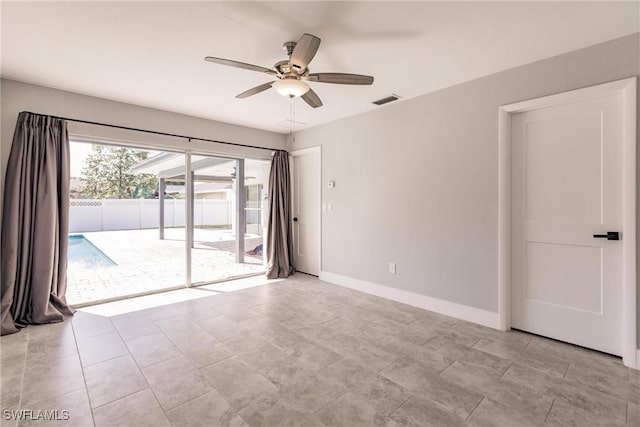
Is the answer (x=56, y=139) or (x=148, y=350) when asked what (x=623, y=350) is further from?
(x=56, y=139)

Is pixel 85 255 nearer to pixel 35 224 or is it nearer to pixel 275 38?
pixel 35 224

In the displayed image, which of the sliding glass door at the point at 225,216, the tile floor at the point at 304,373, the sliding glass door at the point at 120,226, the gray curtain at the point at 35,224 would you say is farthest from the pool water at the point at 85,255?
the tile floor at the point at 304,373

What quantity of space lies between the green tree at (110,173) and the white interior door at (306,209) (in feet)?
8.92

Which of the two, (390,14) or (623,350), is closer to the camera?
(390,14)

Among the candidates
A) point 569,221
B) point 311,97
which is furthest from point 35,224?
point 569,221

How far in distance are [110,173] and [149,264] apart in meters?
1.94

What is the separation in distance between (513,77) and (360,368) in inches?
118

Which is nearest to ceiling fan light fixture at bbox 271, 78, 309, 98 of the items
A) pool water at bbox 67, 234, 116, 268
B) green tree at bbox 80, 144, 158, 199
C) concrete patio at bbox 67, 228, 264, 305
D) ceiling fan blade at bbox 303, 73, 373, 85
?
ceiling fan blade at bbox 303, 73, 373, 85

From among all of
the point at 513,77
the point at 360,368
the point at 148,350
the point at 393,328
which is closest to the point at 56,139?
the point at 148,350

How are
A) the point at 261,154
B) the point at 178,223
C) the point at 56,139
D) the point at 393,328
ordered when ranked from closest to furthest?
the point at 393,328
the point at 56,139
the point at 261,154
the point at 178,223

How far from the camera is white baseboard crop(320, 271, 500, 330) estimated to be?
3.00 metres

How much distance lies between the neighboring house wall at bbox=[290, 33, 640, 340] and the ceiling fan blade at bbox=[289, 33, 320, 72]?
1.41 m

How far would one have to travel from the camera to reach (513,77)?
9.13ft

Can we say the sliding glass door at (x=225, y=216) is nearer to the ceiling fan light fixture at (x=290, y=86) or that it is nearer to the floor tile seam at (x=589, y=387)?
the ceiling fan light fixture at (x=290, y=86)
